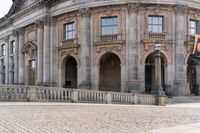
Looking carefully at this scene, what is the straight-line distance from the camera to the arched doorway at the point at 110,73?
39053 mm

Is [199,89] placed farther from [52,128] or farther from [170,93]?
[52,128]

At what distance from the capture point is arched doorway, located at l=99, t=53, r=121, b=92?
39053mm

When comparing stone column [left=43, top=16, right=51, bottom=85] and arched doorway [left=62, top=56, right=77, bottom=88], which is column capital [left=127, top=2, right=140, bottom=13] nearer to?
arched doorway [left=62, top=56, right=77, bottom=88]

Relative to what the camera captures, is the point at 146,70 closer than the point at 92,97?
No

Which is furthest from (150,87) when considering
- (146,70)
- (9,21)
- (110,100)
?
(9,21)

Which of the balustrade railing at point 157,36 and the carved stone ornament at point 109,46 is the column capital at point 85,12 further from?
the balustrade railing at point 157,36

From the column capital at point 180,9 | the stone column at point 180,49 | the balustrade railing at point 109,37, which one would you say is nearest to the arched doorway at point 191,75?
the stone column at point 180,49

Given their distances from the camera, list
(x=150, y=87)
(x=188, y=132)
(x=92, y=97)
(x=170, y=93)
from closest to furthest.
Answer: (x=188, y=132) < (x=92, y=97) < (x=170, y=93) < (x=150, y=87)

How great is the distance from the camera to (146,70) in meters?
39.1

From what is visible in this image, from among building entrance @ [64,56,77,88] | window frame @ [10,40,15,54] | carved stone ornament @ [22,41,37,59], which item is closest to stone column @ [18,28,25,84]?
carved stone ornament @ [22,41,37,59]

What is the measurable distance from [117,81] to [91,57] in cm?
400

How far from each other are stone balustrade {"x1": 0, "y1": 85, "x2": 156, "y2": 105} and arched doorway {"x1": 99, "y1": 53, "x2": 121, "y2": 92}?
413 inches

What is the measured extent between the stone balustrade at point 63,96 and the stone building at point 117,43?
7.48m

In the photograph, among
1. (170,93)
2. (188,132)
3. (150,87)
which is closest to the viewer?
(188,132)
